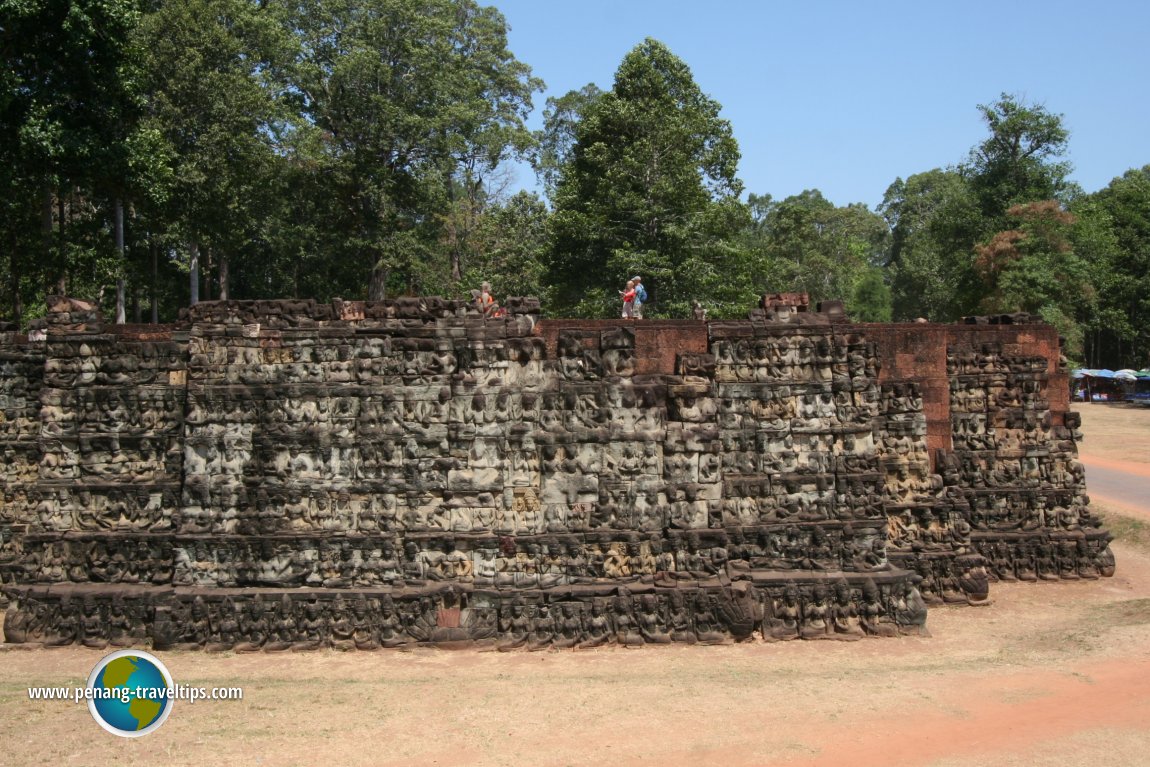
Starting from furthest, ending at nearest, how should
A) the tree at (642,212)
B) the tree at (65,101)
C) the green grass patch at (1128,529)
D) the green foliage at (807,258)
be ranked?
the green foliage at (807,258) < the tree at (642,212) < the tree at (65,101) < the green grass patch at (1128,529)

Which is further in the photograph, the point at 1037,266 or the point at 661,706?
the point at 1037,266

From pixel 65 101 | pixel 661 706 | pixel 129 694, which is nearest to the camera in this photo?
pixel 129 694

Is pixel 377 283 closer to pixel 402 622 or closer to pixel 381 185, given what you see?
pixel 381 185

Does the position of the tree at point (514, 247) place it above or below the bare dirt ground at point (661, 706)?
above

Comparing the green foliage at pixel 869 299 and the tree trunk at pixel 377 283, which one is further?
the green foliage at pixel 869 299

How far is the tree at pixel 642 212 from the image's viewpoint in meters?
23.8

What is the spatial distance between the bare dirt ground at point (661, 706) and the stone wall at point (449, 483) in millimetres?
481

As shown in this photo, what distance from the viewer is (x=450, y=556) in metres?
10.3

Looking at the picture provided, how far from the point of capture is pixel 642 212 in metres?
23.7

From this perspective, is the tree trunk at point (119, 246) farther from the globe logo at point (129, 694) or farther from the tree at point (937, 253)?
the tree at point (937, 253)

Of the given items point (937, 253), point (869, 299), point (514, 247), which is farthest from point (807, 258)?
point (514, 247)

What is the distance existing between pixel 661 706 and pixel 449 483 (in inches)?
145

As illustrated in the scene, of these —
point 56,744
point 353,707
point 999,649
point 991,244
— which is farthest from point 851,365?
point 991,244

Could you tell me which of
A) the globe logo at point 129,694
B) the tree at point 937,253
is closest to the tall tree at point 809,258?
the tree at point 937,253
